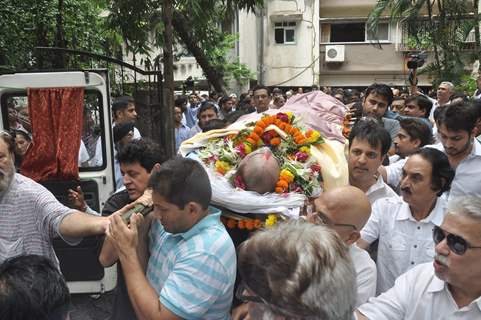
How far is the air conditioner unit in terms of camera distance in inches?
859

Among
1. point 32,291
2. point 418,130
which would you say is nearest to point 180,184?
point 32,291

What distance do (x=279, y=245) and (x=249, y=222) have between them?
102cm

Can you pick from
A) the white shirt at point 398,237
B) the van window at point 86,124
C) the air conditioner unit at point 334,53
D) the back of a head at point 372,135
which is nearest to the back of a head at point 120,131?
the van window at point 86,124

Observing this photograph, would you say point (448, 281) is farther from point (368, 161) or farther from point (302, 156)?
point (368, 161)

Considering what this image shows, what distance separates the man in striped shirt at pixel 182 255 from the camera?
180 centimetres

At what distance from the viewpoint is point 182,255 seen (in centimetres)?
187

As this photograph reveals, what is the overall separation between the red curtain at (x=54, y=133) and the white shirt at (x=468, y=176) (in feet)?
9.46

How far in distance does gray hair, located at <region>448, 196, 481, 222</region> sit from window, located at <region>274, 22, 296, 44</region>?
820 inches

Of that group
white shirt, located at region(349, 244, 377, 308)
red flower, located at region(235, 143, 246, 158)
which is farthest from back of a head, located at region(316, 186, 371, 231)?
red flower, located at region(235, 143, 246, 158)

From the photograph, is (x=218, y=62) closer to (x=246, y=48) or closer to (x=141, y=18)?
(x=246, y=48)

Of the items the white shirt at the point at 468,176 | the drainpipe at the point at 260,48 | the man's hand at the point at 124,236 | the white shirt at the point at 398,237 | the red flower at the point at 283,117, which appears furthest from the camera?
the drainpipe at the point at 260,48

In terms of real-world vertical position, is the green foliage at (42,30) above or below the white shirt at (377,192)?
above

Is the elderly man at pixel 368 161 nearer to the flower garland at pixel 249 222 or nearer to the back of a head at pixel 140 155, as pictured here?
the flower garland at pixel 249 222

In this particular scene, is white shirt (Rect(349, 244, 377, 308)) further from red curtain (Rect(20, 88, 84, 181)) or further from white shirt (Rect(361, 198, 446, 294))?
red curtain (Rect(20, 88, 84, 181))
